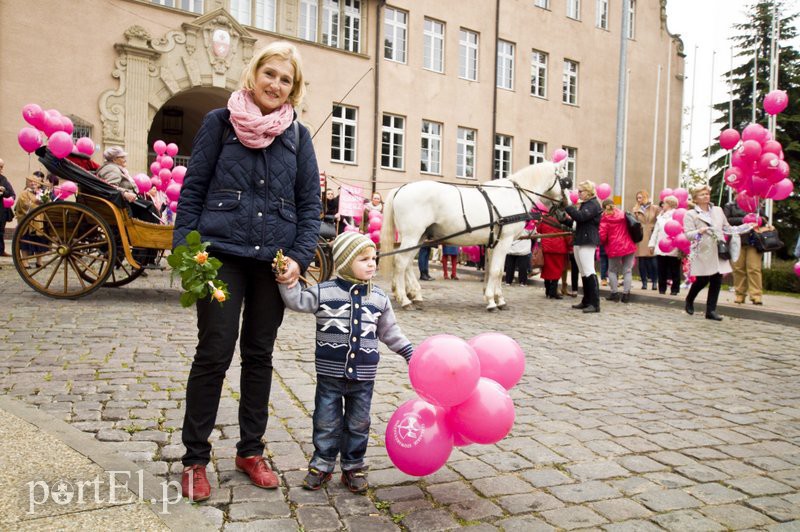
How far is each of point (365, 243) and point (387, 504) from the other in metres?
1.14

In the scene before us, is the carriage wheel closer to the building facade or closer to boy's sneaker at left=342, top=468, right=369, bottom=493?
the building facade

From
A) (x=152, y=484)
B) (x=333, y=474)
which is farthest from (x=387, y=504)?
(x=152, y=484)

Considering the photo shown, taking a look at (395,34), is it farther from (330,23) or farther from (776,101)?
(776,101)

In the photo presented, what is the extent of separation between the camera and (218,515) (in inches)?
106

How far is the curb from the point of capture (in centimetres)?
255

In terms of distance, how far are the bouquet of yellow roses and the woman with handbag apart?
335 inches

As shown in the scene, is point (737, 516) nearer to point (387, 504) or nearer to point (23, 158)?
point (387, 504)

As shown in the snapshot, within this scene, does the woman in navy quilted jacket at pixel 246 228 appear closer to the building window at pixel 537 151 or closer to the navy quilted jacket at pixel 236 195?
the navy quilted jacket at pixel 236 195

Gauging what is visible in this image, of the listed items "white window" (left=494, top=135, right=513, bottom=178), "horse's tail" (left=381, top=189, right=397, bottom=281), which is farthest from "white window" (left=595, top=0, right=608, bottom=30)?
"horse's tail" (left=381, top=189, right=397, bottom=281)

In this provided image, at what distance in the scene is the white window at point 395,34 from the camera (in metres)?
22.8

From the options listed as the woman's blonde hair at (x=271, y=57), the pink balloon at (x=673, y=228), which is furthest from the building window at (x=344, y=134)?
the woman's blonde hair at (x=271, y=57)

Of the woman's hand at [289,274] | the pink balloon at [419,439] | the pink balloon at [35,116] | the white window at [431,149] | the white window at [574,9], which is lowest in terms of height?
the pink balloon at [419,439]

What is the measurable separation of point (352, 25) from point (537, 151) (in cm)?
972

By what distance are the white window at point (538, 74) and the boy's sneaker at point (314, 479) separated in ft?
85.8
